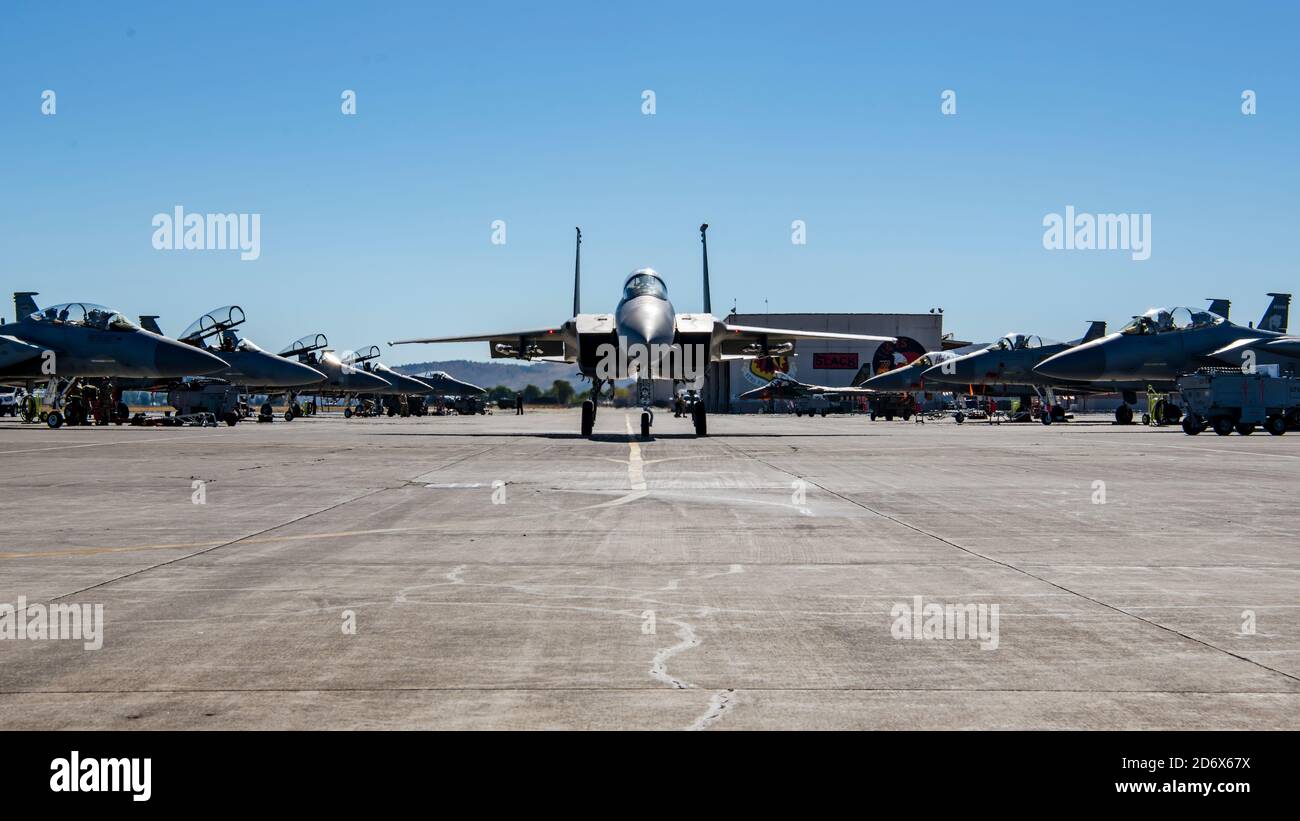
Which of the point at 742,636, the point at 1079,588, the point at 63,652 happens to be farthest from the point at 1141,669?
the point at 63,652

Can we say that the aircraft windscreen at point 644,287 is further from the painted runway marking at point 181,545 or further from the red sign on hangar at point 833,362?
the red sign on hangar at point 833,362

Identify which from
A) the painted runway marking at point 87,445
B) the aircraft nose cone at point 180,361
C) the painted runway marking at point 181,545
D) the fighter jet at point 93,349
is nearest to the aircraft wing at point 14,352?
the fighter jet at point 93,349

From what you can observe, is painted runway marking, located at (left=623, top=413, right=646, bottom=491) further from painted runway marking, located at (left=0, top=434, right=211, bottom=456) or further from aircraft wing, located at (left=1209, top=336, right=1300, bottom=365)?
aircraft wing, located at (left=1209, top=336, right=1300, bottom=365)

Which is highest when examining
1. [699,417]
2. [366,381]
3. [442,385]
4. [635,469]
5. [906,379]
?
[906,379]

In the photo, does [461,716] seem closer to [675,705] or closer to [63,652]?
[675,705]

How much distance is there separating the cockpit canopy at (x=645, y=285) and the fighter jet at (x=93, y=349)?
14.7 m

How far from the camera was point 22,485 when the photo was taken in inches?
581

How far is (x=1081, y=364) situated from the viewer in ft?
124

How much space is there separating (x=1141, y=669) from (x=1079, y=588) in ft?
7.73

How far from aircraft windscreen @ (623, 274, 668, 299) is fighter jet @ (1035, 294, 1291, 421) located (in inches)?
628

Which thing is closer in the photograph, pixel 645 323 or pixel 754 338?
pixel 645 323

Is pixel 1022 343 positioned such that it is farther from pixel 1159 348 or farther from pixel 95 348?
pixel 95 348

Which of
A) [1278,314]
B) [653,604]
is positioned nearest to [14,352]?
[653,604]

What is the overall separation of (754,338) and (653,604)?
28.4 meters
